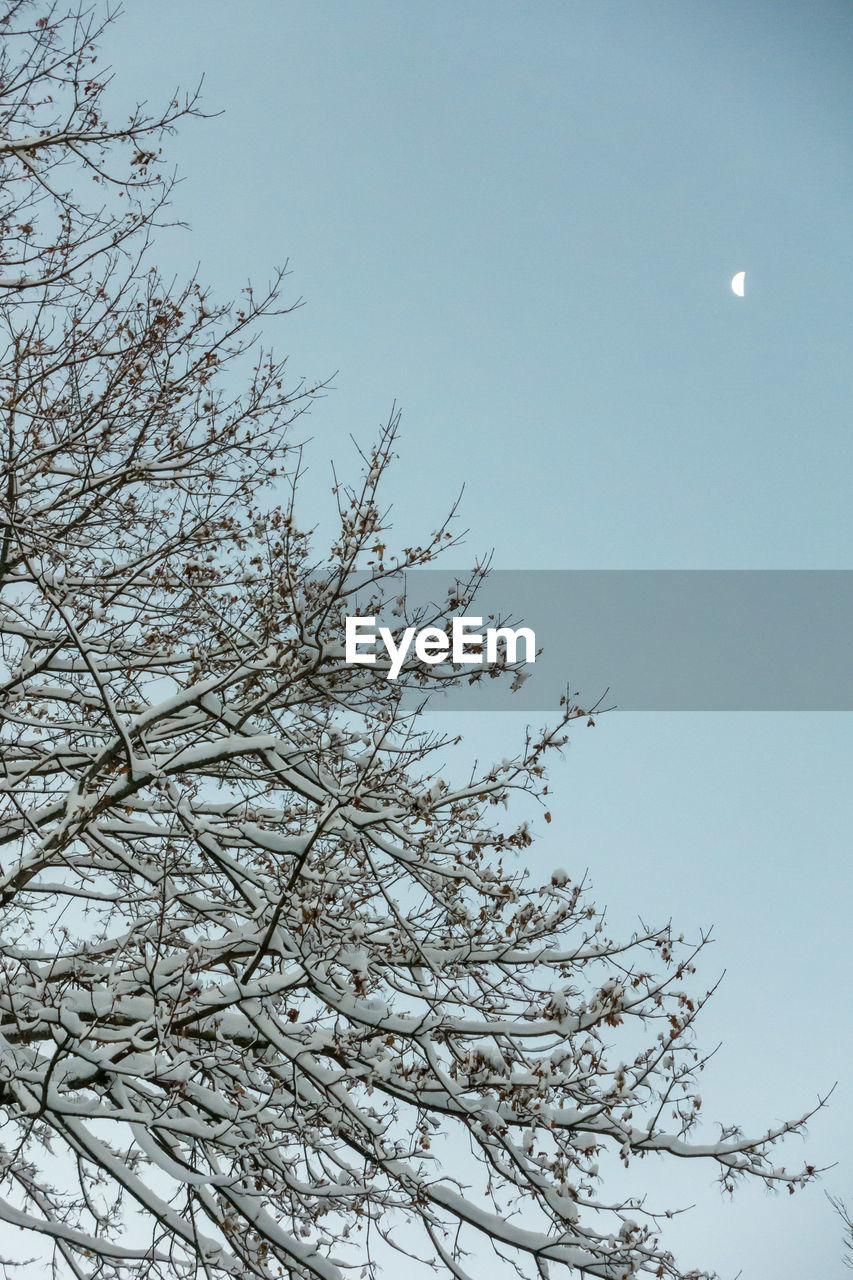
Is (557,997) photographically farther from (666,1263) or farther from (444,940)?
(666,1263)

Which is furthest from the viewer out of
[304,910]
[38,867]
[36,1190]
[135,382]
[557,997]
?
[36,1190]

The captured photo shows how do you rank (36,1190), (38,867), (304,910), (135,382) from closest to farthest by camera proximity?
(304,910), (38,867), (135,382), (36,1190)

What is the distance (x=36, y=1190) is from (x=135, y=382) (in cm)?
534

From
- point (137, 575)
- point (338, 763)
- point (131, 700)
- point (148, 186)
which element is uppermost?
point (148, 186)

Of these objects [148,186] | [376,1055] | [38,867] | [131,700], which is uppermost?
[148,186]

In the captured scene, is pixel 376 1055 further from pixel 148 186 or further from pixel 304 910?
pixel 148 186

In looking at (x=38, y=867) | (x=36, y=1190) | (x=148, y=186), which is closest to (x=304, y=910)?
(x=38, y=867)

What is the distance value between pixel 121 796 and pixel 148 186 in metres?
3.93

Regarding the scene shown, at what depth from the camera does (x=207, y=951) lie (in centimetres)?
525

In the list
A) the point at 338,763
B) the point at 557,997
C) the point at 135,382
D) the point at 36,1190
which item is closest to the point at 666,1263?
the point at 557,997

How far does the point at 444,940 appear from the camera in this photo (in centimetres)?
559

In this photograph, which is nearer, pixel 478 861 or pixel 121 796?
pixel 121 796

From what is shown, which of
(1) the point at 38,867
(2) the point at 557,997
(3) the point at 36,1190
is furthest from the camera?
(3) the point at 36,1190

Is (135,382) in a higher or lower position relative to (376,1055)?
higher
